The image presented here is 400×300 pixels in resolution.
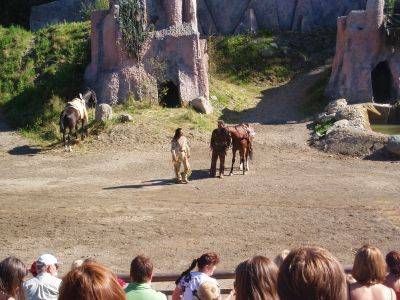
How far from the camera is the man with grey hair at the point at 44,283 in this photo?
610cm

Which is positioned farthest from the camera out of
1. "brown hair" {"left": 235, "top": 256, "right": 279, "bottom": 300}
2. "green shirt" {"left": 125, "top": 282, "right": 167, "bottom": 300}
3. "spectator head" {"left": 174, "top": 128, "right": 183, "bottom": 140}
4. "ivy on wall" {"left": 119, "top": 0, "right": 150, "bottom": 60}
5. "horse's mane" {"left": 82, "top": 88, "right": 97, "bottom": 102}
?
"horse's mane" {"left": 82, "top": 88, "right": 97, "bottom": 102}

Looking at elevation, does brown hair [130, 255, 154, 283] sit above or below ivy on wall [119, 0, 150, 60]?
below

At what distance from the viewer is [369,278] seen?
16.9ft

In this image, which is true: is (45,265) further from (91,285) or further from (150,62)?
(150,62)

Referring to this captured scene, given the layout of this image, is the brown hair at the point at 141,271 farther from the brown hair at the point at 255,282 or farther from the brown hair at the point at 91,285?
the brown hair at the point at 91,285

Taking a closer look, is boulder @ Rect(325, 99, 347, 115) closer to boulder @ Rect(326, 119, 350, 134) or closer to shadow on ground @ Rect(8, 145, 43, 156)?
boulder @ Rect(326, 119, 350, 134)

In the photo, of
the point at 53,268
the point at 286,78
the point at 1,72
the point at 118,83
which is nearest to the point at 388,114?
the point at 286,78

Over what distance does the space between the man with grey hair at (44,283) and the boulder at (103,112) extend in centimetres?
1708

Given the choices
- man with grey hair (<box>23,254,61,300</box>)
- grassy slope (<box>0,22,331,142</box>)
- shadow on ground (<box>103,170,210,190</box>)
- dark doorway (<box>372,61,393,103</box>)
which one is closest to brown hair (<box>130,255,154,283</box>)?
man with grey hair (<box>23,254,61,300</box>)

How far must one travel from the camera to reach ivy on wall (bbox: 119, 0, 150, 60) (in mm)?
25109

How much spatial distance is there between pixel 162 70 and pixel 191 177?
8508 mm

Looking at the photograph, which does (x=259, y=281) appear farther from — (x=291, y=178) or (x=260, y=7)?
(x=260, y=7)

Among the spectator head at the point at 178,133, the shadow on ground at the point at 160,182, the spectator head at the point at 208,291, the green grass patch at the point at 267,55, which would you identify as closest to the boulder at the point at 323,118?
the shadow on ground at the point at 160,182

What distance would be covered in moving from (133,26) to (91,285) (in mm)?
22163
